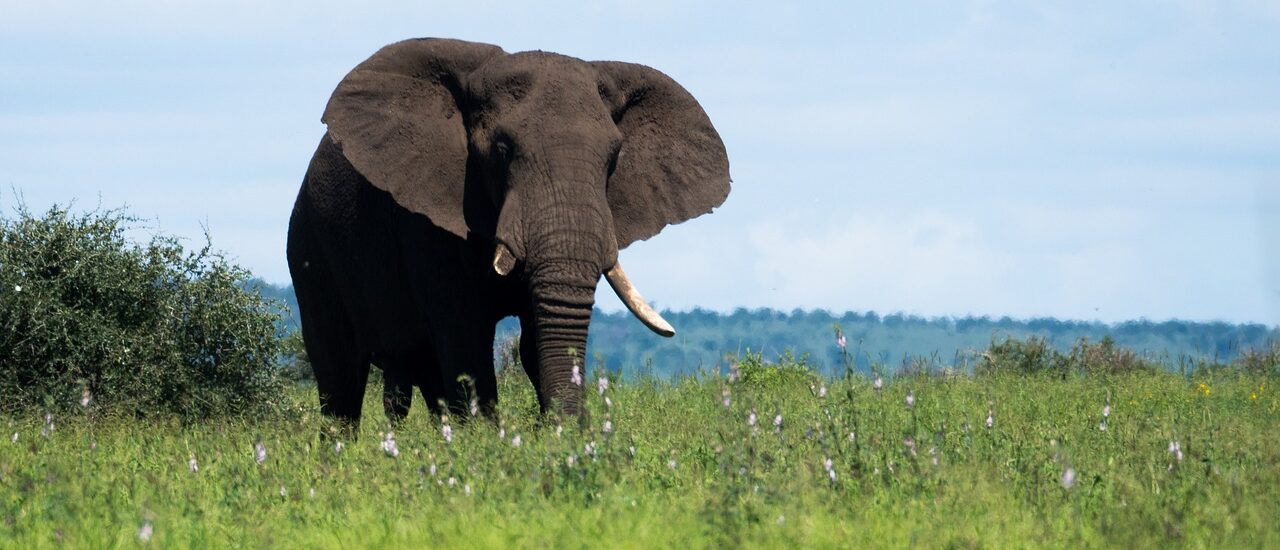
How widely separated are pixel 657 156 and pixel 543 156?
1.56m

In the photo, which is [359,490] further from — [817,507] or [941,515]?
[941,515]

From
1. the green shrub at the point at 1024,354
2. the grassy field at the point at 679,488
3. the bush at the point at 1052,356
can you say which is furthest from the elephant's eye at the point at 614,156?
the green shrub at the point at 1024,354

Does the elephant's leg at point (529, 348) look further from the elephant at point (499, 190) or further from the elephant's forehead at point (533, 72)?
the elephant's forehead at point (533, 72)

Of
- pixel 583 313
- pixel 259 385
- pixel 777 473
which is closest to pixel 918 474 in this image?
pixel 777 473

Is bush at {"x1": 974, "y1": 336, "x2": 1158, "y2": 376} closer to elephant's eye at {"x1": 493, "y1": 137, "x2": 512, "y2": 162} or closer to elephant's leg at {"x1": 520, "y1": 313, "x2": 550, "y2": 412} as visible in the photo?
elephant's leg at {"x1": 520, "y1": 313, "x2": 550, "y2": 412}

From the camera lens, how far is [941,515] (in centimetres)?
618

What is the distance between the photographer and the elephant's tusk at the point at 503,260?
9562 mm

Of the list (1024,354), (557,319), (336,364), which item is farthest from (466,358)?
(1024,354)

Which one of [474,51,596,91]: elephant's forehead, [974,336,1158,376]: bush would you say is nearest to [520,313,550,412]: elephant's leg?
[474,51,596,91]: elephant's forehead

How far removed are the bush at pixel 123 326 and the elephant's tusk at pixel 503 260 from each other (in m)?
6.87

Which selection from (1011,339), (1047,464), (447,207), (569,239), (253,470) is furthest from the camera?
(1011,339)

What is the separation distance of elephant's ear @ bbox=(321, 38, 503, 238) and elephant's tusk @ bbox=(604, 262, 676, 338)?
3.42ft

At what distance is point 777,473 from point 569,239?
2.98m

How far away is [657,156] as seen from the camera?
11047mm
